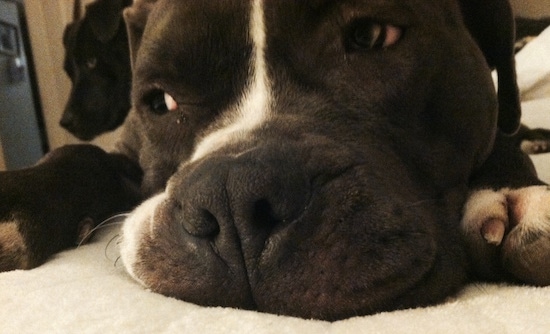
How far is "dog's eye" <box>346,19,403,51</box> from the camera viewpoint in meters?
1.41

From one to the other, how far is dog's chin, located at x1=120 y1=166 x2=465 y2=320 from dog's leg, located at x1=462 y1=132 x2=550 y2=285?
12 centimetres

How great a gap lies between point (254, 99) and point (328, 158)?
0.34 metres

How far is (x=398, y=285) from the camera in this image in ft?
3.43

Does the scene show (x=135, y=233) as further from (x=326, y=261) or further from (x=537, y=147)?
(x=537, y=147)

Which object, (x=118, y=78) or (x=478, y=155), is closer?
(x=478, y=155)

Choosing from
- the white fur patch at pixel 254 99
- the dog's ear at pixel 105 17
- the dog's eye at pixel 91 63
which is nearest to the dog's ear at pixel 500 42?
the white fur patch at pixel 254 99

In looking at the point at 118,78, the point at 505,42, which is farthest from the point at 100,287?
the point at 118,78

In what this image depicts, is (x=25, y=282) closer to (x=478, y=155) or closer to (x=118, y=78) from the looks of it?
(x=478, y=155)

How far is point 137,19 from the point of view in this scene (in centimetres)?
189

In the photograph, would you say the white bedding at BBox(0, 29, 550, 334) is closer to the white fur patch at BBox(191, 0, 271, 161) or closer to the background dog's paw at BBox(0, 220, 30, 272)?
the background dog's paw at BBox(0, 220, 30, 272)

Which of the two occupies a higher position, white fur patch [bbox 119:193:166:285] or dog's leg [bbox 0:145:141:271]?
white fur patch [bbox 119:193:166:285]

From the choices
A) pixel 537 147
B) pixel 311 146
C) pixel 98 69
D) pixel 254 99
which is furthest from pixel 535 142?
pixel 98 69

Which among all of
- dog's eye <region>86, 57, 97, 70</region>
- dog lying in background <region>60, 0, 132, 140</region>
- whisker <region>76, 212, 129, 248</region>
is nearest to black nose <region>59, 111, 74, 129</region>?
dog lying in background <region>60, 0, 132, 140</region>

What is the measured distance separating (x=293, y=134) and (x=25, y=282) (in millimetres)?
584
